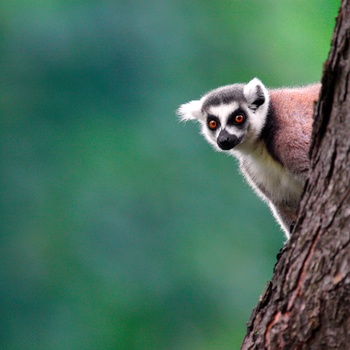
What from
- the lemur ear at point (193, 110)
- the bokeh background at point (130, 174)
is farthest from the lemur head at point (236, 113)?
the bokeh background at point (130, 174)

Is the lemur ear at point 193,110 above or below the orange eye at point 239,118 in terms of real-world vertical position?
above

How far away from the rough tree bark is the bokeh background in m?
3.59

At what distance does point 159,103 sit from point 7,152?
1.44 m

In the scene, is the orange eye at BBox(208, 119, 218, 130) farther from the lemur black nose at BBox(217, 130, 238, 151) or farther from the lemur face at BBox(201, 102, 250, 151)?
the lemur black nose at BBox(217, 130, 238, 151)

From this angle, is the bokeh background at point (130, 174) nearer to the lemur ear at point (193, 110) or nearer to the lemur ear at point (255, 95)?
the lemur ear at point (193, 110)

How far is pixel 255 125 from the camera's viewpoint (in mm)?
3705

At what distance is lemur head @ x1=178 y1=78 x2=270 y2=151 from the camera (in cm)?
372

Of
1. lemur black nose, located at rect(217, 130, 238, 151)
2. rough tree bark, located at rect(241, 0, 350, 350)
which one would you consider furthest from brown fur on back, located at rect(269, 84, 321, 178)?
rough tree bark, located at rect(241, 0, 350, 350)

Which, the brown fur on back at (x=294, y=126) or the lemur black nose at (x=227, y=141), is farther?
the lemur black nose at (x=227, y=141)

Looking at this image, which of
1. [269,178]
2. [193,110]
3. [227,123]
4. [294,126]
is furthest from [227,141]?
[193,110]

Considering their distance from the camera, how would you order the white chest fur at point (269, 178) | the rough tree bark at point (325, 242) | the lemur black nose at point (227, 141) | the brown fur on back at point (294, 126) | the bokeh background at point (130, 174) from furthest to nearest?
the bokeh background at point (130, 174) < the lemur black nose at point (227, 141) < the white chest fur at point (269, 178) < the brown fur on back at point (294, 126) < the rough tree bark at point (325, 242)

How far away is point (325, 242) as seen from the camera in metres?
1.84

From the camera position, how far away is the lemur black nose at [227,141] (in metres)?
3.71

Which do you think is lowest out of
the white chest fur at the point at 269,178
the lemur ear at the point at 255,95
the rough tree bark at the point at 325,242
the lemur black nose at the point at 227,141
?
the rough tree bark at the point at 325,242
